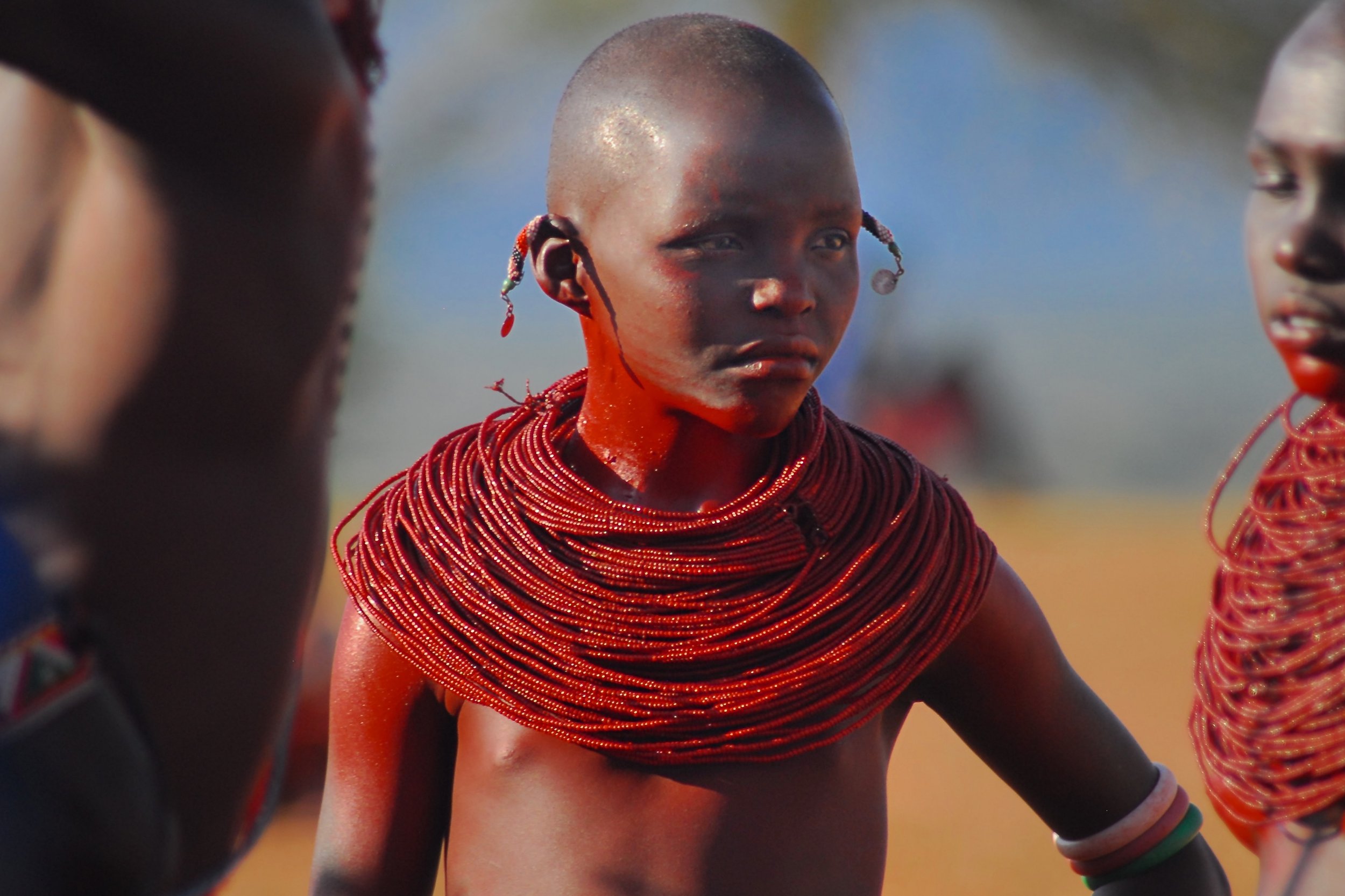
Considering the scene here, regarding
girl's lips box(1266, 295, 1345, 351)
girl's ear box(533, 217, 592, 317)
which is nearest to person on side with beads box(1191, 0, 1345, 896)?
girl's lips box(1266, 295, 1345, 351)

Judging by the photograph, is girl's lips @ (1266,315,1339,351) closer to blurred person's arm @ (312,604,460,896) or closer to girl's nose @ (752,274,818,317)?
girl's nose @ (752,274,818,317)

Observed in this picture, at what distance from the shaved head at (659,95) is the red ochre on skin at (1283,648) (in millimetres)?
853

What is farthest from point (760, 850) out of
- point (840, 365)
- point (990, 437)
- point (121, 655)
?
point (990, 437)

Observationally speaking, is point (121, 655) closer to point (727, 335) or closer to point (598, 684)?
point (598, 684)

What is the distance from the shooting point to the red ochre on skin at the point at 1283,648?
215 centimetres

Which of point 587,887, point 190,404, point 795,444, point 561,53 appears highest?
point 190,404

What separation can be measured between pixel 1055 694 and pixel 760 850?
2.08 feet

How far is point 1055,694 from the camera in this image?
2.60m

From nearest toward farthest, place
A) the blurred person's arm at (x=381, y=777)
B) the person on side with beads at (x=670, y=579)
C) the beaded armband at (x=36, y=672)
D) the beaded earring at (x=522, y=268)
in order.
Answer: the beaded armband at (x=36, y=672) → the person on side with beads at (x=670, y=579) → the blurred person's arm at (x=381, y=777) → the beaded earring at (x=522, y=268)

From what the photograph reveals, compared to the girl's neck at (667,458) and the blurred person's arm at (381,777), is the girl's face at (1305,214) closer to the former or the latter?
the girl's neck at (667,458)

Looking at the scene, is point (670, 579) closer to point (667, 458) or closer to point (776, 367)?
point (667, 458)

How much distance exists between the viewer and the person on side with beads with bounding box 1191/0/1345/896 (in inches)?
81.2

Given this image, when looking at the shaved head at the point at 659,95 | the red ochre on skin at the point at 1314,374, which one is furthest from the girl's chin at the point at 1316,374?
the shaved head at the point at 659,95

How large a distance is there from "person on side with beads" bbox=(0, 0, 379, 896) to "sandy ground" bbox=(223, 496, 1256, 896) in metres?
5.18
